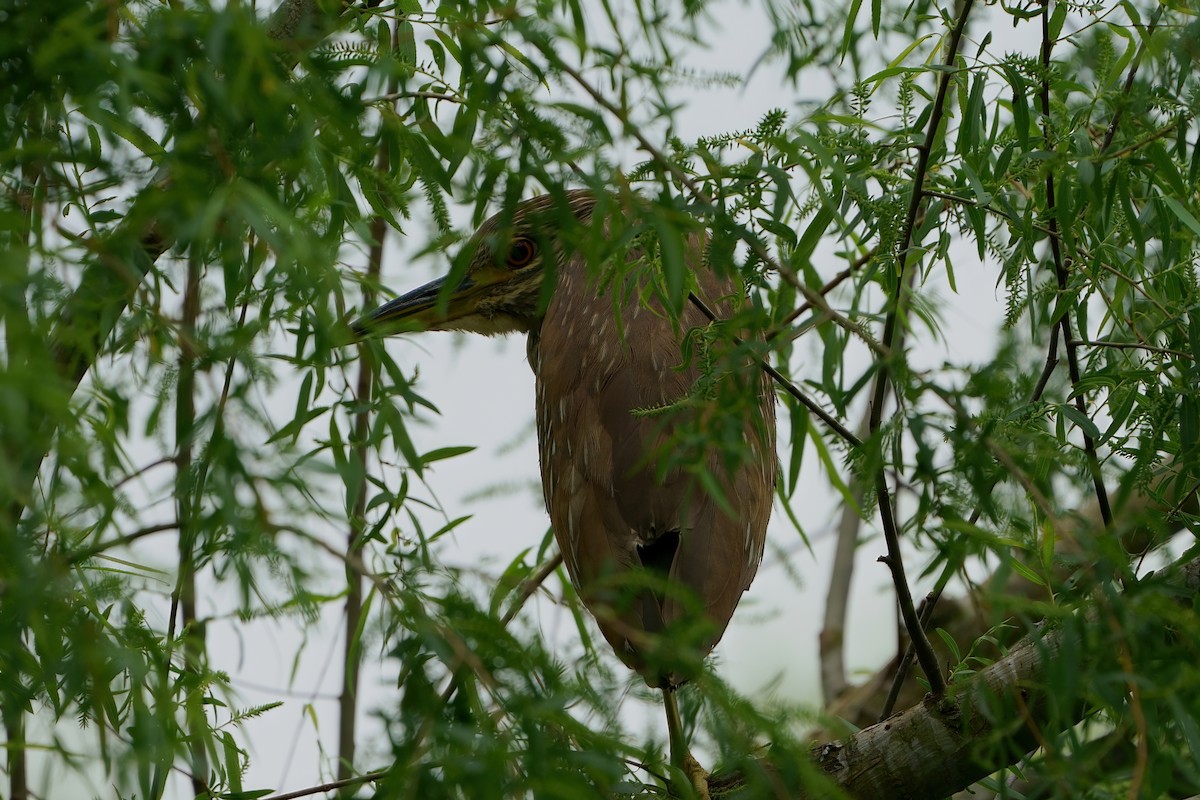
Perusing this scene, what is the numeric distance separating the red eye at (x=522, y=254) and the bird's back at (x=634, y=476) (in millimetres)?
373

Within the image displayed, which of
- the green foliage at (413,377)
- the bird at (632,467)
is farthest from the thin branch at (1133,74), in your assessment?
the bird at (632,467)

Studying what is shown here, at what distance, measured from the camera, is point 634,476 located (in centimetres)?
231

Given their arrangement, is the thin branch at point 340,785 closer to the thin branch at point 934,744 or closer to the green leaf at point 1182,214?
the thin branch at point 934,744

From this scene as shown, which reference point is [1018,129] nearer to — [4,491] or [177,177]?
[177,177]

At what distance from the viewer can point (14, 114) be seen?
131cm

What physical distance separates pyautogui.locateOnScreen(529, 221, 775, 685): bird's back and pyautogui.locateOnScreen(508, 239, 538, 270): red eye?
373 mm

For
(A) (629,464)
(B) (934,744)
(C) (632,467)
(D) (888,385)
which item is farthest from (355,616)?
(D) (888,385)

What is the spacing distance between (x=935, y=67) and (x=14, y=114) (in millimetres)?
1140

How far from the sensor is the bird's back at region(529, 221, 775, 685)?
2455 millimetres

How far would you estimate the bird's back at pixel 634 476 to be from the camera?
8.05 ft

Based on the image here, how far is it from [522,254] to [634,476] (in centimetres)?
127

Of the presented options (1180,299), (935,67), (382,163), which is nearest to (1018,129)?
(935,67)

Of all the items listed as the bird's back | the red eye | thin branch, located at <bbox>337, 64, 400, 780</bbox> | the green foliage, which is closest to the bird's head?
the red eye

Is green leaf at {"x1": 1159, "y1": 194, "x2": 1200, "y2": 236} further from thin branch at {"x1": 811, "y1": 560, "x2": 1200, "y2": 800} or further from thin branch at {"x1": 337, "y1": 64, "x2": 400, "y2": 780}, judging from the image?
thin branch at {"x1": 337, "y1": 64, "x2": 400, "y2": 780}
